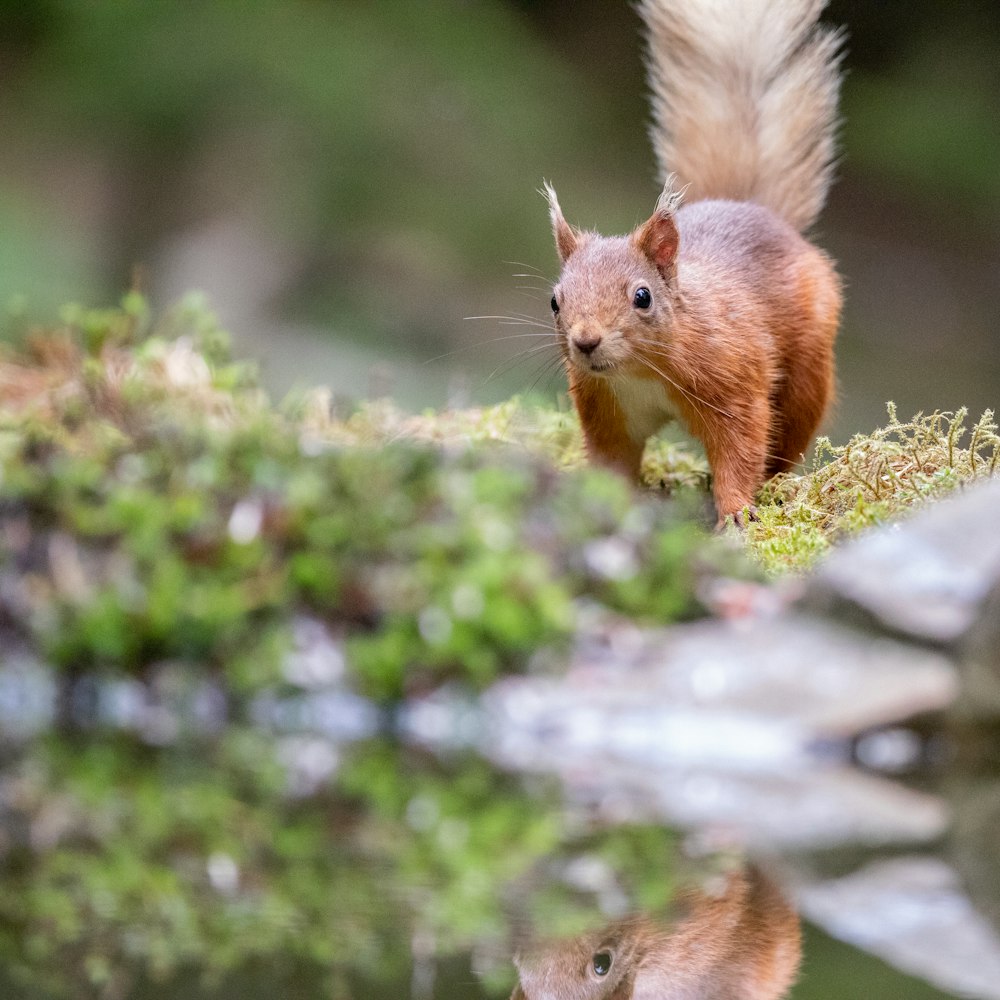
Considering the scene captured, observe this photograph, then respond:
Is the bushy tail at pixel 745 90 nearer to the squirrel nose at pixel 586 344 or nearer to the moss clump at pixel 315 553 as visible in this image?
the squirrel nose at pixel 586 344

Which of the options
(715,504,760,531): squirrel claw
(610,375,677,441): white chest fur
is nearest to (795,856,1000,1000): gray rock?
(715,504,760,531): squirrel claw

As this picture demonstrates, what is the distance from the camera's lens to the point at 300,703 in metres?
3.63

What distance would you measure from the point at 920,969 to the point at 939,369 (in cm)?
917

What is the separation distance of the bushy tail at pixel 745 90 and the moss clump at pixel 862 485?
146cm

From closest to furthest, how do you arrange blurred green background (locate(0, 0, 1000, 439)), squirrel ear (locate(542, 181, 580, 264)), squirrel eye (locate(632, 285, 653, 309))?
squirrel eye (locate(632, 285, 653, 309))
squirrel ear (locate(542, 181, 580, 264))
blurred green background (locate(0, 0, 1000, 439))

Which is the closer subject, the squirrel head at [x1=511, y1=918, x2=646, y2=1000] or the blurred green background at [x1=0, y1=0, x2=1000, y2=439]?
the squirrel head at [x1=511, y1=918, x2=646, y2=1000]

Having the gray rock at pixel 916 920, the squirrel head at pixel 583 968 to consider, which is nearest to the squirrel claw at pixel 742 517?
the gray rock at pixel 916 920

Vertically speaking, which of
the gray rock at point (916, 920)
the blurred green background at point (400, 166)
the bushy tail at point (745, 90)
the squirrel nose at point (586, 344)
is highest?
the blurred green background at point (400, 166)

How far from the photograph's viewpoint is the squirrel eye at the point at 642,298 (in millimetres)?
4660

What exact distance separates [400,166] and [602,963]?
9.55 m

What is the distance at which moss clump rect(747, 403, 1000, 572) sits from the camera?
4277 mm

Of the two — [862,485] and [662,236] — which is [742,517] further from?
[662,236]

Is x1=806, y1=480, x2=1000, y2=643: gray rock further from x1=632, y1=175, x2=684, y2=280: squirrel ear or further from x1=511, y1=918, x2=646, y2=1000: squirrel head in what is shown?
x1=632, y1=175, x2=684, y2=280: squirrel ear

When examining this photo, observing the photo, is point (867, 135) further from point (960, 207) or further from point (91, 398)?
point (91, 398)
